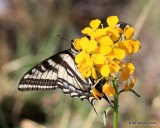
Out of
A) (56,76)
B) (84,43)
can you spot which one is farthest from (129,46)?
(56,76)

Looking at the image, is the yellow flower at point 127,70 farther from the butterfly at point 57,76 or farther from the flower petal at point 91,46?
the butterfly at point 57,76

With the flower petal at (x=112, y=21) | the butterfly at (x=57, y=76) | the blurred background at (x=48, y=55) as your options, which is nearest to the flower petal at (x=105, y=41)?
the flower petal at (x=112, y=21)

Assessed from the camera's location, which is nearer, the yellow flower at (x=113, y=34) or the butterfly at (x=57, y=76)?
the yellow flower at (x=113, y=34)

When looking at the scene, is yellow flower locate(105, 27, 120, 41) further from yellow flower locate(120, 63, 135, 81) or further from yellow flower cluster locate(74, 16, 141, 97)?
yellow flower locate(120, 63, 135, 81)

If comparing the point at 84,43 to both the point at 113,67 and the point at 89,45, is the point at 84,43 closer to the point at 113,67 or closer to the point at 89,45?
the point at 89,45

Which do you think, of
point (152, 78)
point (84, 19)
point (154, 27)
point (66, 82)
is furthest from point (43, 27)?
point (66, 82)

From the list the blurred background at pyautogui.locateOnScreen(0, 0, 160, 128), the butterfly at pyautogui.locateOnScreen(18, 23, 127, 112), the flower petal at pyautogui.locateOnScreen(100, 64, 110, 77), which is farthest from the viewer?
the blurred background at pyautogui.locateOnScreen(0, 0, 160, 128)

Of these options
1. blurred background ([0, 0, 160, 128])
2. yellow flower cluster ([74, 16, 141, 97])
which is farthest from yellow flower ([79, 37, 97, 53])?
blurred background ([0, 0, 160, 128])

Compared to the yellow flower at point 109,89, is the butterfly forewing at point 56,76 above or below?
above
